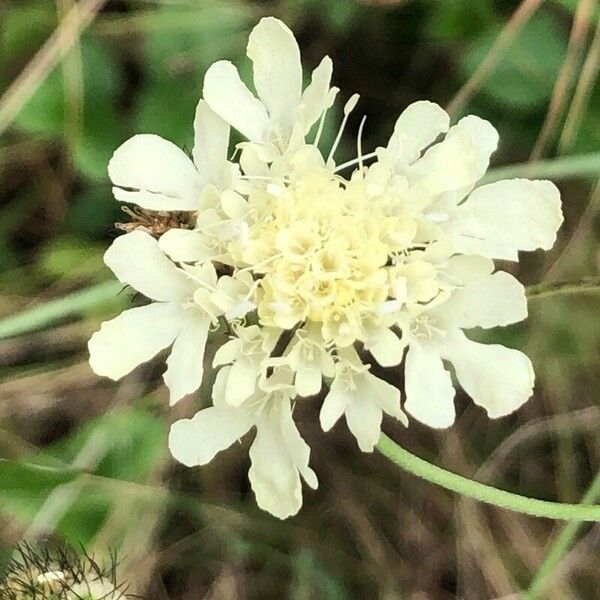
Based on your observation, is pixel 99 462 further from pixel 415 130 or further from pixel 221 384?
pixel 415 130

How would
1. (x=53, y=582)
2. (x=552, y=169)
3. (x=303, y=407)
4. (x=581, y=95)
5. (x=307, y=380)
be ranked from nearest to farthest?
(x=307, y=380)
(x=53, y=582)
(x=552, y=169)
(x=581, y=95)
(x=303, y=407)

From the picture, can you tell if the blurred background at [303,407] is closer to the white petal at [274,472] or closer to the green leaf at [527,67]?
the green leaf at [527,67]

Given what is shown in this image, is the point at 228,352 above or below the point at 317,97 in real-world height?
below

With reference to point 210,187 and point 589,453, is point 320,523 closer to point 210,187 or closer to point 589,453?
point 589,453

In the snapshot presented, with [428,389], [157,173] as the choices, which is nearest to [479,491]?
[428,389]

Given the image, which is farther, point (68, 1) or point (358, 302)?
point (68, 1)

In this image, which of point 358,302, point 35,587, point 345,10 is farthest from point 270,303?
point 345,10

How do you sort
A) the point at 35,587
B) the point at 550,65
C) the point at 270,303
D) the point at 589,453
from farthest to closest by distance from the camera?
the point at 589,453 < the point at 550,65 < the point at 35,587 < the point at 270,303
